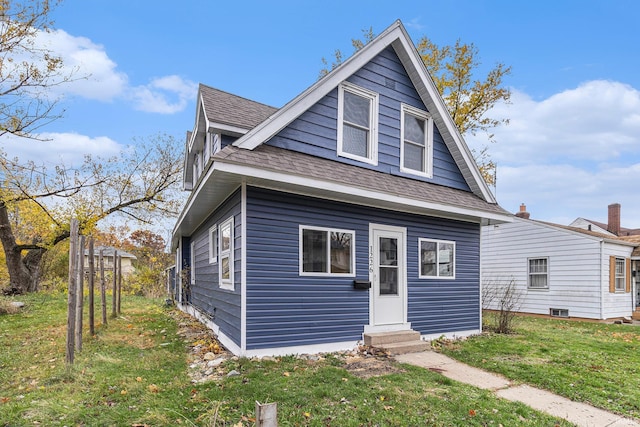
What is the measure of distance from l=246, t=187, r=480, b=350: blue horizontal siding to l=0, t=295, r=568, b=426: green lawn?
1.93ft

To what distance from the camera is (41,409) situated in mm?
3762

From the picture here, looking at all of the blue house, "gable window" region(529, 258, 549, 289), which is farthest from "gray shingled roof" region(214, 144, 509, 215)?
"gable window" region(529, 258, 549, 289)

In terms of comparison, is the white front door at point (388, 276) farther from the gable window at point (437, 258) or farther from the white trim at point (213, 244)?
the white trim at point (213, 244)

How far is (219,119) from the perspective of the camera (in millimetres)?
7012

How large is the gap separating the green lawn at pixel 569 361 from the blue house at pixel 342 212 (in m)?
1.23

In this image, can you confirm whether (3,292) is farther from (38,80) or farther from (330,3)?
(330,3)

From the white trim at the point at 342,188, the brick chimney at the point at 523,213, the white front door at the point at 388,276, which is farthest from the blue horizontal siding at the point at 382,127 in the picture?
the brick chimney at the point at 523,213

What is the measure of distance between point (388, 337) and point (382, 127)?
14.2 feet

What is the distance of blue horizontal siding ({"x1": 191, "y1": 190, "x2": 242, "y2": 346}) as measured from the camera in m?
6.10

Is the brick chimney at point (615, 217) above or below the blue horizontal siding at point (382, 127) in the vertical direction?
below

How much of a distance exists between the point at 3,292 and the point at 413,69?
18.6 metres

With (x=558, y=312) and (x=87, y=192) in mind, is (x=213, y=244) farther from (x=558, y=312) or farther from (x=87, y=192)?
(x=558, y=312)

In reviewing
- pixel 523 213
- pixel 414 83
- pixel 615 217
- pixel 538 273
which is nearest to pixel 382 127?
pixel 414 83

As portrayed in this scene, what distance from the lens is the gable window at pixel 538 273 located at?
14.0m
